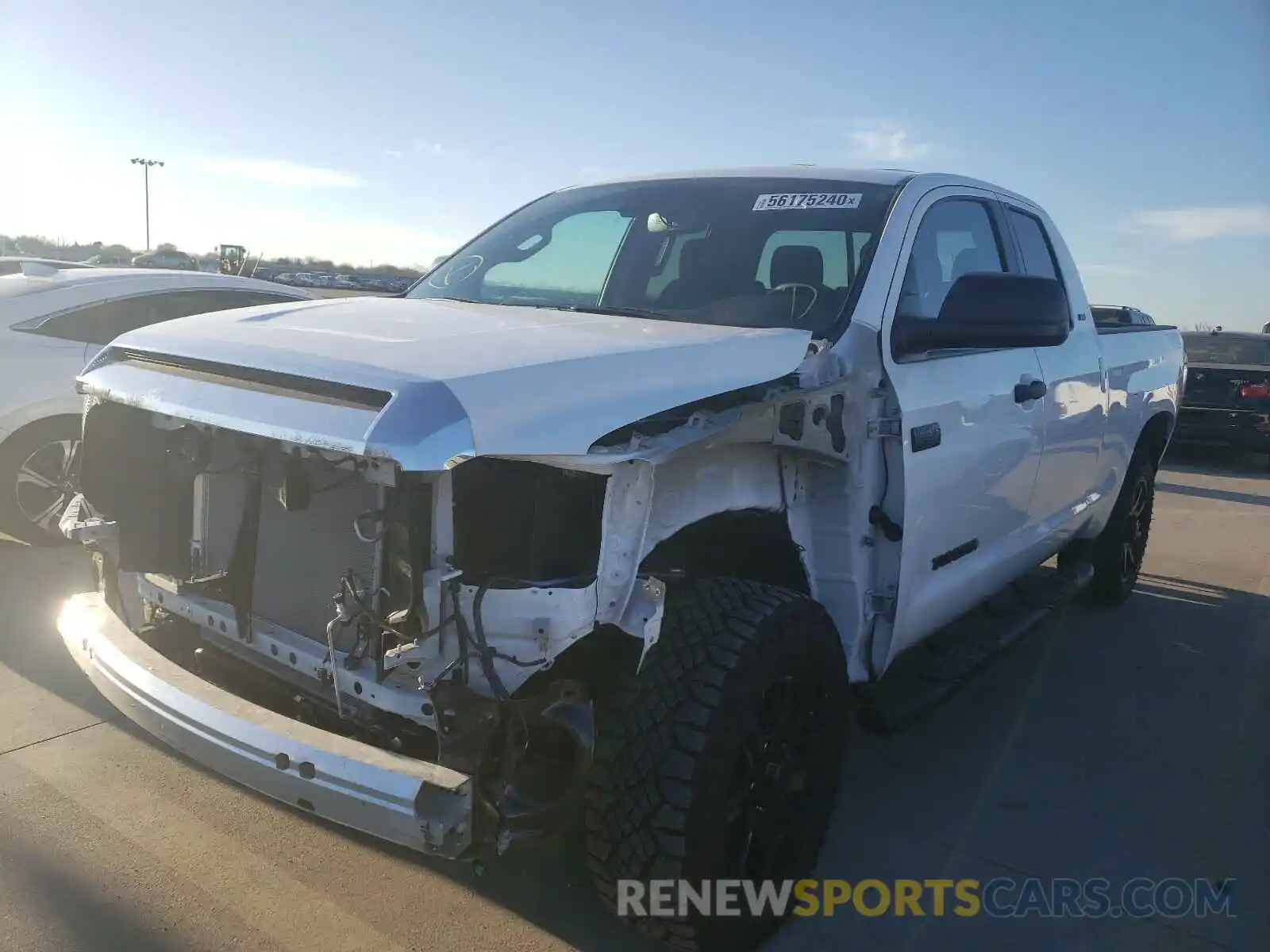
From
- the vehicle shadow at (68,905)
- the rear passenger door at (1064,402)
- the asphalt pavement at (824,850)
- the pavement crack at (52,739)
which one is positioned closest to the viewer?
the vehicle shadow at (68,905)

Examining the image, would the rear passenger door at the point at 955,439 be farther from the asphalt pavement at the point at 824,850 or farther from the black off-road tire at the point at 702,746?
the black off-road tire at the point at 702,746

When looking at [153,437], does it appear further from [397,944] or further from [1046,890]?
[1046,890]

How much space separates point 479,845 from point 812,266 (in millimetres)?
2092

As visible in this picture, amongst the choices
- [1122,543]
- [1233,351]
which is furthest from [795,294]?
[1233,351]

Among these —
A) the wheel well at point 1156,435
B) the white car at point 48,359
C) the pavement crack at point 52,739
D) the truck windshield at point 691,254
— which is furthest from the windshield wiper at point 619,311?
the wheel well at point 1156,435

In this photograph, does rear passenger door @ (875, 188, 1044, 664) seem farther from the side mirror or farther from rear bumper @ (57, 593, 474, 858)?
rear bumper @ (57, 593, 474, 858)

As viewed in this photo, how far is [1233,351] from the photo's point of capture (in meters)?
12.6

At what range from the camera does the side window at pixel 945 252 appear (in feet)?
11.4

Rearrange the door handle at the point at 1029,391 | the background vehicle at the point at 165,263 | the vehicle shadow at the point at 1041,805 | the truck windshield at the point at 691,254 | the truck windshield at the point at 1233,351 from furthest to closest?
1. the background vehicle at the point at 165,263
2. the truck windshield at the point at 1233,351
3. the door handle at the point at 1029,391
4. the truck windshield at the point at 691,254
5. the vehicle shadow at the point at 1041,805

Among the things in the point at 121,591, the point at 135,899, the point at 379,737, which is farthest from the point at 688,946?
the point at 121,591

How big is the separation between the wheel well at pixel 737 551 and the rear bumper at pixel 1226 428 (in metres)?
10.3

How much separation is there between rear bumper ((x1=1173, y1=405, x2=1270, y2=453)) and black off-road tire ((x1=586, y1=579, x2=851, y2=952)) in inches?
426

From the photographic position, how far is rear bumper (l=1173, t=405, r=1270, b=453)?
11953 millimetres

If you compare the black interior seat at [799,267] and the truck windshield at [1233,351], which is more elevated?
the black interior seat at [799,267]
